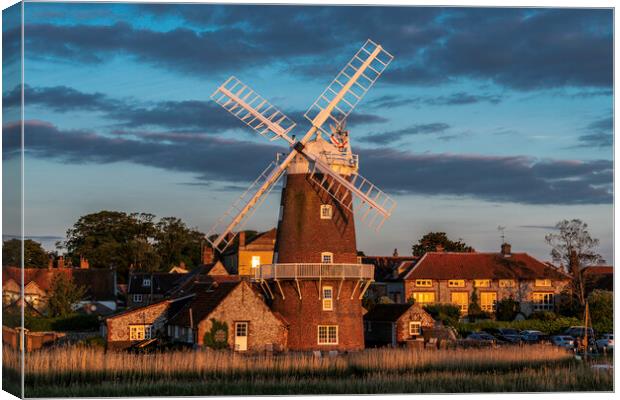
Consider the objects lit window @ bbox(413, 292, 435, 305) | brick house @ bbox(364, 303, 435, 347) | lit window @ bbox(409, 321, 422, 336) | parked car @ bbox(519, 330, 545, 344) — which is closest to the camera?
brick house @ bbox(364, 303, 435, 347)

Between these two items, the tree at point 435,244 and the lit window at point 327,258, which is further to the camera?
the tree at point 435,244

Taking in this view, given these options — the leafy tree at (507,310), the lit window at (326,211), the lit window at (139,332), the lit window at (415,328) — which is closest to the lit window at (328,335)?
the lit window at (326,211)

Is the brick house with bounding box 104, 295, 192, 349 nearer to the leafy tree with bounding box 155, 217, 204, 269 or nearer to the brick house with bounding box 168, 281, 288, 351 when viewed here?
the brick house with bounding box 168, 281, 288, 351

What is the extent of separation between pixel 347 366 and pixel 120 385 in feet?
23.1

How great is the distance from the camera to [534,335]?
170ft

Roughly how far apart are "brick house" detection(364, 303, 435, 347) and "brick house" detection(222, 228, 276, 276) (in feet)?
93.9

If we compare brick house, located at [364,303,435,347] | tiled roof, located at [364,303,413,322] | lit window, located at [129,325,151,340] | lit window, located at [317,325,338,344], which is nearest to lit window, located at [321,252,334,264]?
lit window, located at [317,325,338,344]

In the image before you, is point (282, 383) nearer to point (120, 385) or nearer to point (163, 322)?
point (120, 385)

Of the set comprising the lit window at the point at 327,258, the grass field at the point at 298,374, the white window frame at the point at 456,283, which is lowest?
the grass field at the point at 298,374

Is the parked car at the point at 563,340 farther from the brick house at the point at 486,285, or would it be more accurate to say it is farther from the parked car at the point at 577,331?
the brick house at the point at 486,285

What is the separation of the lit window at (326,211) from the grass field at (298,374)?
8.23 m

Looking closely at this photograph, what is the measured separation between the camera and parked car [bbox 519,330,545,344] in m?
49.5

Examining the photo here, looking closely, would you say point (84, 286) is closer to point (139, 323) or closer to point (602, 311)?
point (139, 323)

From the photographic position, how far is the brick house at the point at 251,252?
7900 centimetres
